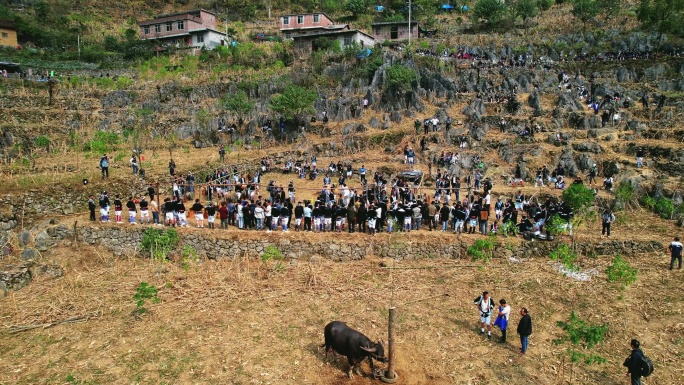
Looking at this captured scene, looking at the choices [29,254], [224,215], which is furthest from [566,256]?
[29,254]

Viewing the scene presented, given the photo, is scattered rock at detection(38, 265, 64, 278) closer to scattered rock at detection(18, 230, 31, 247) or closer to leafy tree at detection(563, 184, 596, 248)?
scattered rock at detection(18, 230, 31, 247)

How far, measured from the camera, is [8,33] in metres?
56.0

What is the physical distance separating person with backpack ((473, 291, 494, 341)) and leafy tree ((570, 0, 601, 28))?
51.6 metres

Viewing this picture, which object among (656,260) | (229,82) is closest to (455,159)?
(656,260)

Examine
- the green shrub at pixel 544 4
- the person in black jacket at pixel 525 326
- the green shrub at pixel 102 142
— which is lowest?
the person in black jacket at pixel 525 326

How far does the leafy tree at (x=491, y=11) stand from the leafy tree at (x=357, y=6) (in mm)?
18502

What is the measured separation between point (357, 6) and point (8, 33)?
49.2m

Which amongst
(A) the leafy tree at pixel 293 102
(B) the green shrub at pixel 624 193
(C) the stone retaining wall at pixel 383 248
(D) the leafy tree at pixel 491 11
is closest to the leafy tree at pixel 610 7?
(D) the leafy tree at pixel 491 11

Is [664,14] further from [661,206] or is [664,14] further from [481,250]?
[481,250]

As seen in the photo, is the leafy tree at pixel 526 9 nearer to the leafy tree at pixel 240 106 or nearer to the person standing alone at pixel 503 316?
the leafy tree at pixel 240 106

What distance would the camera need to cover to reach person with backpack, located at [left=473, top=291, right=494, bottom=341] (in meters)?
12.5

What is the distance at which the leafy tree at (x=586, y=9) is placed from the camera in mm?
50344

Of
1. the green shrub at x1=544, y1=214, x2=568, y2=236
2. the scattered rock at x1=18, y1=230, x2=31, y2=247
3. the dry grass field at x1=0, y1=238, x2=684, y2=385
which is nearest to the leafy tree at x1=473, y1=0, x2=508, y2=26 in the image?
the green shrub at x1=544, y1=214, x2=568, y2=236

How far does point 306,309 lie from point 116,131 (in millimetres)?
33702
